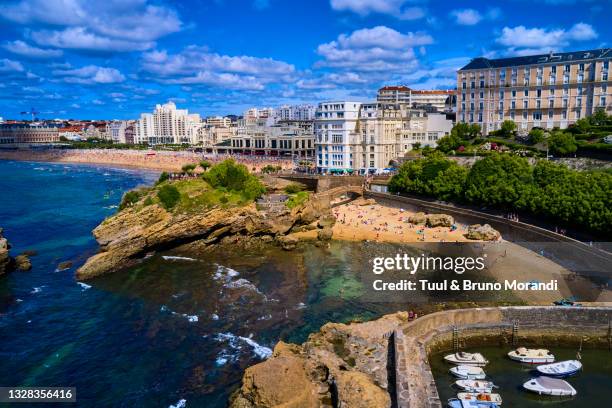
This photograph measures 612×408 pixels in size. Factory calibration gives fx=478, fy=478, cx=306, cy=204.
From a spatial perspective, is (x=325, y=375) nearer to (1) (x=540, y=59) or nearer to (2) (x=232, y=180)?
(2) (x=232, y=180)

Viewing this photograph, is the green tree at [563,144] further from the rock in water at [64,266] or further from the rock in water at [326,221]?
the rock in water at [64,266]

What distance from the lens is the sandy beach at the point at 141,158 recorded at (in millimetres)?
123188

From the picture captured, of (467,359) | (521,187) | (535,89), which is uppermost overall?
(535,89)

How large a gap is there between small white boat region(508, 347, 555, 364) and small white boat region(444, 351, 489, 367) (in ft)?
5.99

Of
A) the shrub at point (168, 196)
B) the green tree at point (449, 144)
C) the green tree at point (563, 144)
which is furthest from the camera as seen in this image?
the green tree at point (449, 144)

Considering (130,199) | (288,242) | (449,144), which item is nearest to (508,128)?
(449,144)

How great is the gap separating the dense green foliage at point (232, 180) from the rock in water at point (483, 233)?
25700 mm

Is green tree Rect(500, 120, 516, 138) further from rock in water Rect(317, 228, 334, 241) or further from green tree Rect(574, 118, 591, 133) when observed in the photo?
rock in water Rect(317, 228, 334, 241)

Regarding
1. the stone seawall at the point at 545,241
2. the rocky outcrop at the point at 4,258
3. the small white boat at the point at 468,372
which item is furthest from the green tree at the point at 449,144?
the rocky outcrop at the point at 4,258

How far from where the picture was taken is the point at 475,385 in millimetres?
25484

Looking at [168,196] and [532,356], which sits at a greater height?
[168,196]

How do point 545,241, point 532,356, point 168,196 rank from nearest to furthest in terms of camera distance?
point 532,356
point 545,241
point 168,196

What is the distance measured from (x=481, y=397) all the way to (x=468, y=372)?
2.29 m

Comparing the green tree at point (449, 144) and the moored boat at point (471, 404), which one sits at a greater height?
the green tree at point (449, 144)
